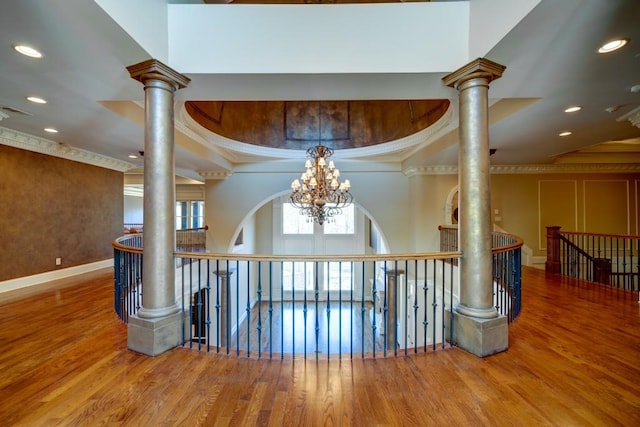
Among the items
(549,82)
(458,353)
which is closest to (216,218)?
(458,353)

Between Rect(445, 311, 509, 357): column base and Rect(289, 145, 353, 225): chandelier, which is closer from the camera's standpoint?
Rect(445, 311, 509, 357): column base

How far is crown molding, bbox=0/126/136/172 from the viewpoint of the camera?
15.5ft

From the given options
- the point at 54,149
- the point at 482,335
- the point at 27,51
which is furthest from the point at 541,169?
the point at 54,149

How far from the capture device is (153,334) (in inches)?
99.0

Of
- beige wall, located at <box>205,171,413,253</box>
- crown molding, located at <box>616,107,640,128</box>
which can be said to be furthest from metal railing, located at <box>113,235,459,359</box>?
crown molding, located at <box>616,107,640,128</box>

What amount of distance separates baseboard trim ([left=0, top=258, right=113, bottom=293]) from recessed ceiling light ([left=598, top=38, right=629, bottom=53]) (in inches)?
318

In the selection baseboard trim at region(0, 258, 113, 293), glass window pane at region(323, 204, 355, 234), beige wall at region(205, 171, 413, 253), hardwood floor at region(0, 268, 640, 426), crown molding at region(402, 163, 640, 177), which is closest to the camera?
hardwood floor at region(0, 268, 640, 426)

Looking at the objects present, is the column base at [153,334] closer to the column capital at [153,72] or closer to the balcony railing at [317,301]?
the balcony railing at [317,301]

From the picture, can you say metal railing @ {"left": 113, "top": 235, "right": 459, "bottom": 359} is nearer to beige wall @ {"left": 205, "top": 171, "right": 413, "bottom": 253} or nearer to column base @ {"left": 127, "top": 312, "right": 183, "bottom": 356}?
column base @ {"left": 127, "top": 312, "right": 183, "bottom": 356}

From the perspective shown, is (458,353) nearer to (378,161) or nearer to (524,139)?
(524,139)

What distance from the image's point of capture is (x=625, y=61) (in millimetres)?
2568

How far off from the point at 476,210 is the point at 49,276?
7099 mm

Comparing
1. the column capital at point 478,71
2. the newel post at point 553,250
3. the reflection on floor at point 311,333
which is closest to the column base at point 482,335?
the column capital at point 478,71

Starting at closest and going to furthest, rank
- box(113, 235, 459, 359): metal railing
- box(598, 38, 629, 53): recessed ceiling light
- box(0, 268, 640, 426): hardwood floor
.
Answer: box(0, 268, 640, 426): hardwood floor < box(598, 38, 629, 53): recessed ceiling light < box(113, 235, 459, 359): metal railing
